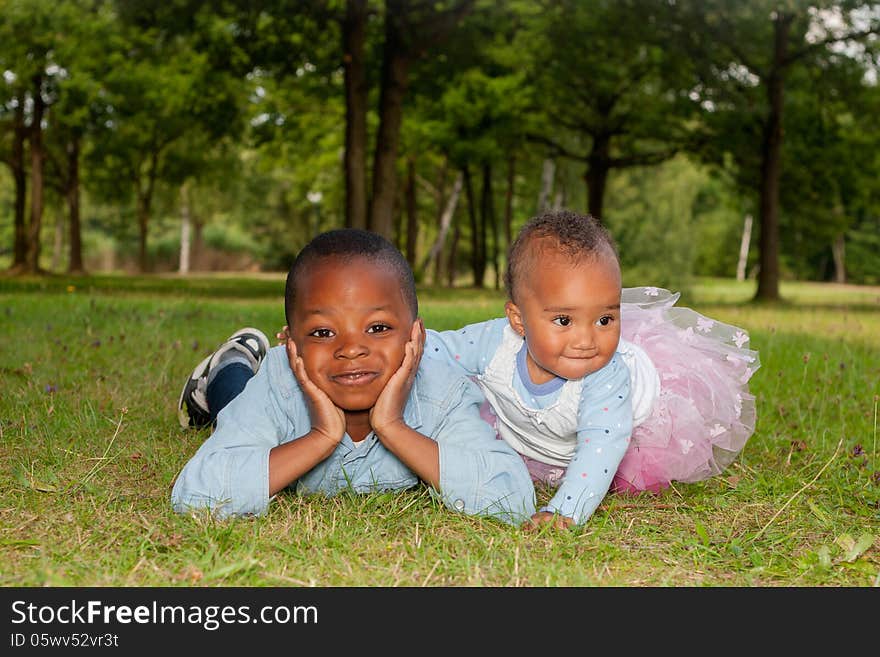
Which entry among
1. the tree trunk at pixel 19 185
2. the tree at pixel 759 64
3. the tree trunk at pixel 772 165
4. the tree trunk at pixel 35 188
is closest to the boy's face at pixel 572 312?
the tree at pixel 759 64

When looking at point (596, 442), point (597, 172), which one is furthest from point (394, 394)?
point (597, 172)

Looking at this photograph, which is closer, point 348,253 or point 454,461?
point 348,253

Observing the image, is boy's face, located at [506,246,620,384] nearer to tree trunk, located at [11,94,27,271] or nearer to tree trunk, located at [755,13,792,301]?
tree trunk, located at [755,13,792,301]

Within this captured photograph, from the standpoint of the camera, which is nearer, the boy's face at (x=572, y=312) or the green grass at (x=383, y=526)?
the green grass at (x=383, y=526)

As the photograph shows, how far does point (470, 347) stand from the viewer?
396 centimetres

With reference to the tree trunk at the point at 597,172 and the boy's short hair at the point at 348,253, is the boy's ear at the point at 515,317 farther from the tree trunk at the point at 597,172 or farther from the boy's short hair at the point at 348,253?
the tree trunk at the point at 597,172

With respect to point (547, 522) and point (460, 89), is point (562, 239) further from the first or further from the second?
point (460, 89)

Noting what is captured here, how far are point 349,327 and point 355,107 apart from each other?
1565 cm

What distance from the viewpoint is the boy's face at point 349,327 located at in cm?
320

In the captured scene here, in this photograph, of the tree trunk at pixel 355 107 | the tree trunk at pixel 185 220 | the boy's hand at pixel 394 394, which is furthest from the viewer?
the tree trunk at pixel 185 220

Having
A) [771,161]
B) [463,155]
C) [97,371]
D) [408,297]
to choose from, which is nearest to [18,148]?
[463,155]

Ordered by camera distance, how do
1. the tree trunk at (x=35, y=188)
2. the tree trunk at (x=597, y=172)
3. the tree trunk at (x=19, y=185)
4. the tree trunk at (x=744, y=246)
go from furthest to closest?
the tree trunk at (x=744, y=246)
the tree trunk at (x=19, y=185)
the tree trunk at (x=597, y=172)
the tree trunk at (x=35, y=188)

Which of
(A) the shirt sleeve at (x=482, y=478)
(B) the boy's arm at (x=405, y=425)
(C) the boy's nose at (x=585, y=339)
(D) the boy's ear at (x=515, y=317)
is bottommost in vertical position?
(A) the shirt sleeve at (x=482, y=478)

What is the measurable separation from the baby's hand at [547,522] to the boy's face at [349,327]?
766 mm
